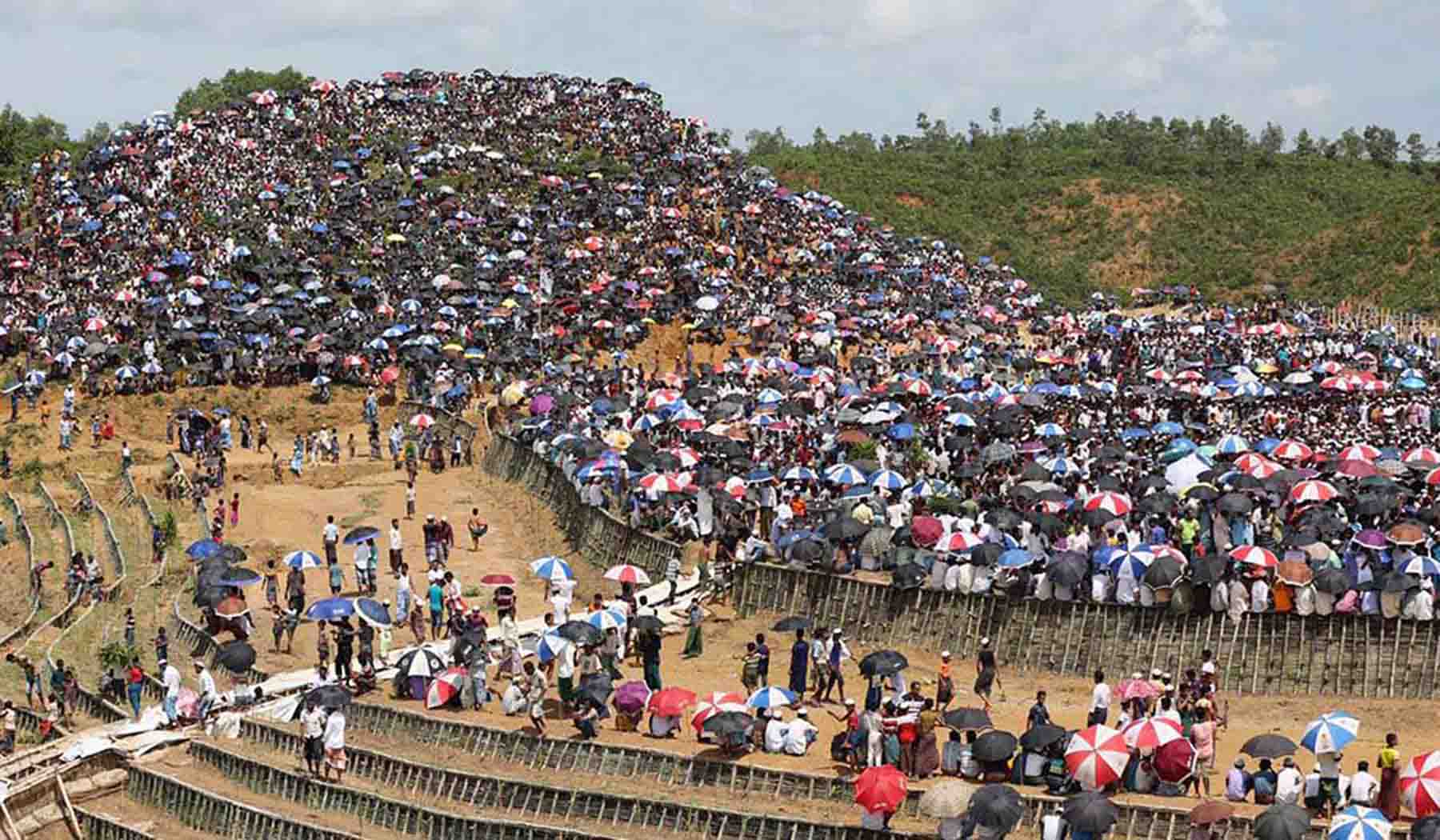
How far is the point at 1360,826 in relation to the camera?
18.7 m

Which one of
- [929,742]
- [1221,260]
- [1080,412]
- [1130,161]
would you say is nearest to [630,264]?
[1080,412]

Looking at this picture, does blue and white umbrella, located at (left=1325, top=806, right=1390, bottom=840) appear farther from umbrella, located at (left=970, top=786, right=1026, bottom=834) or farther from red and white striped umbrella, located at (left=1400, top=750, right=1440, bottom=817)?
umbrella, located at (left=970, top=786, right=1026, bottom=834)

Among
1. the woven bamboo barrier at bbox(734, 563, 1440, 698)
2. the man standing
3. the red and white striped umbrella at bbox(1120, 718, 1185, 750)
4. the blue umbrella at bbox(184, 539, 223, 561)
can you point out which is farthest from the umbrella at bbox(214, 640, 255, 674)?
the red and white striped umbrella at bbox(1120, 718, 1185, 750)

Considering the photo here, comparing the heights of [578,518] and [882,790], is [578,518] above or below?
above

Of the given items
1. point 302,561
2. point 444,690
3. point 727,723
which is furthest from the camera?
point 302,561

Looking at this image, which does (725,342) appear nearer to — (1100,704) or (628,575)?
(628,575)

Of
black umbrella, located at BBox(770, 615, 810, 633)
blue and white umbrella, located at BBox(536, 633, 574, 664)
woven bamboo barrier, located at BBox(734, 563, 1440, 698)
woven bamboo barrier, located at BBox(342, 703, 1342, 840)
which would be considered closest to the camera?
woven bamboo barrier, located at BBox(342, 703, 1342, 840)

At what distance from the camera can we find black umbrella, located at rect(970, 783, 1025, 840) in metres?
20.2

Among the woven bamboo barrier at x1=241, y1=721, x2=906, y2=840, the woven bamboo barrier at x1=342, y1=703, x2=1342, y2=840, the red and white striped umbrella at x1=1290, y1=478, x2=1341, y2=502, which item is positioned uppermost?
the red and white striped umbrella at x1=1290, y1=478, x2=1341, y2=502

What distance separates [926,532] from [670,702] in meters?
7.24

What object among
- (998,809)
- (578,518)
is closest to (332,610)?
(578,518)

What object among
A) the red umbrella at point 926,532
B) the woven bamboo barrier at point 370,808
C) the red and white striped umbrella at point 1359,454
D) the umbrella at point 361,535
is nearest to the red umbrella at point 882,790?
the woven bamboo barrier at point 370,808

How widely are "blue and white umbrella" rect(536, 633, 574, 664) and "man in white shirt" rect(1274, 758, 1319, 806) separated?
10124 millimetres

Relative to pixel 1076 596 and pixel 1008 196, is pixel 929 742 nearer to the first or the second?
pixel 1076 596
